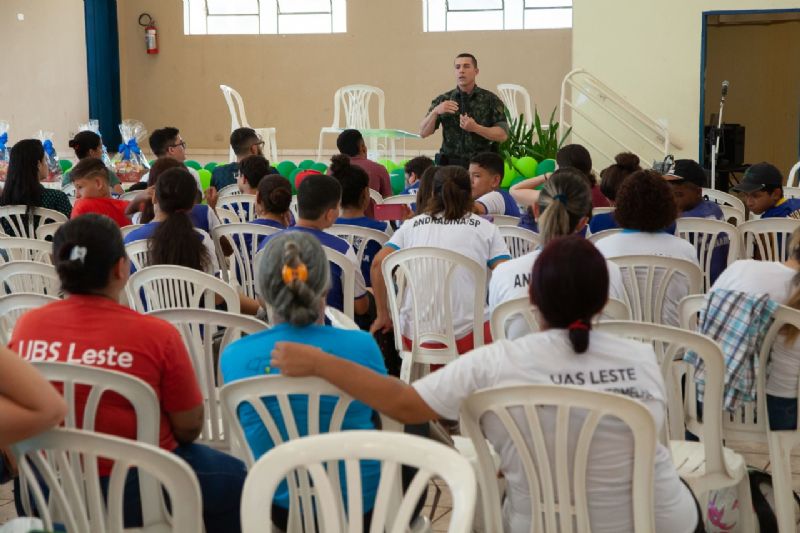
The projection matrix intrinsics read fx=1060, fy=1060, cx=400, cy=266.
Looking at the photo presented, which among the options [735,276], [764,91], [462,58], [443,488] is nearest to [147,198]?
[443,488]

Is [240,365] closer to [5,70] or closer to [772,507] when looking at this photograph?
[772,507]

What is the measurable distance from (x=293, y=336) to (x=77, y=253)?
555 mm

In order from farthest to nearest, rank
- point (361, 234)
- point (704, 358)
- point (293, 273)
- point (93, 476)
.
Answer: point (361, 234), point (704, 358), point (293, 273), point (93, 476)

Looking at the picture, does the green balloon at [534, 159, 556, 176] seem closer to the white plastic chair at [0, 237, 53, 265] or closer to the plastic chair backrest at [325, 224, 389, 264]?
the plastic chair backrest at [325, 224, 389, 264]

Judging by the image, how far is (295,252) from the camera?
2318 millimetres

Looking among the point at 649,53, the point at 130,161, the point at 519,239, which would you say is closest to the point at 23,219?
the point at 130,161

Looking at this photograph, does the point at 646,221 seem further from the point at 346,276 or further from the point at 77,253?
the point at 77,253

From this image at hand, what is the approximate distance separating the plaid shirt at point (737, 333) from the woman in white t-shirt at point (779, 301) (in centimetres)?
7

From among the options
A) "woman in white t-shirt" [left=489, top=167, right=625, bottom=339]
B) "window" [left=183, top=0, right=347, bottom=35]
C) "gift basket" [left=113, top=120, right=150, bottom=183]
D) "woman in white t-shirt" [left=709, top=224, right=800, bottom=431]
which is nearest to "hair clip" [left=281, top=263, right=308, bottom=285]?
"woman in white t-shirt" [left=489, top=167, right=625, bottom=339]

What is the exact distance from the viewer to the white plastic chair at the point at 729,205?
5539 millimetres

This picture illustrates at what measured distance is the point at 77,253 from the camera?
243 centimetres

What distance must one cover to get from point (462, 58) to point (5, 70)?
6.91 metres

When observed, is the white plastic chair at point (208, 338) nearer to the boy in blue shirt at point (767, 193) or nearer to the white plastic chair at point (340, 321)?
the white plastic chair at point (340, 321)

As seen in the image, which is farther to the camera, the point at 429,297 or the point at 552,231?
the point at 429,297
